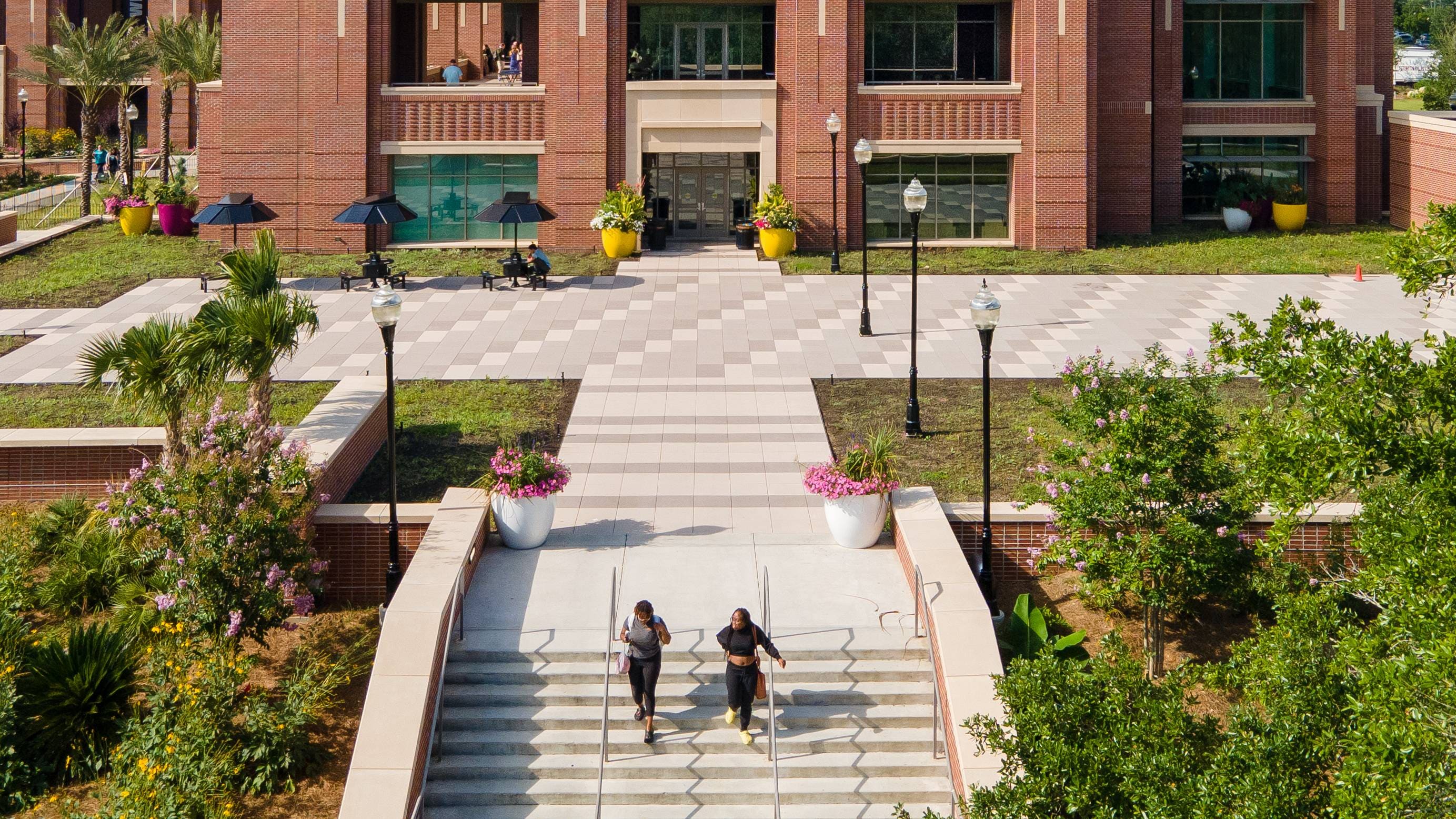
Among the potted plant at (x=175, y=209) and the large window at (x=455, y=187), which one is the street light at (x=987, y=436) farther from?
the potted plant at (x=175, y=209)

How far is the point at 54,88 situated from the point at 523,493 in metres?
56.3

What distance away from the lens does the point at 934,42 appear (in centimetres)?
4231

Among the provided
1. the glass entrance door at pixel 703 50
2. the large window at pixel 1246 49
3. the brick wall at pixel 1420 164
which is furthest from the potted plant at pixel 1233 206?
the glass entrance door at pixel 703 50

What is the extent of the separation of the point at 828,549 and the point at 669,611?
2605mm

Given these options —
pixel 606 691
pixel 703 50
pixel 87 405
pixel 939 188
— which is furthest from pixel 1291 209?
pixel 606 691

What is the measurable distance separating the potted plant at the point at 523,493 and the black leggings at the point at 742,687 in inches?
171

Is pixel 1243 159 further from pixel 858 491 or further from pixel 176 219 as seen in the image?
pixel 858 491

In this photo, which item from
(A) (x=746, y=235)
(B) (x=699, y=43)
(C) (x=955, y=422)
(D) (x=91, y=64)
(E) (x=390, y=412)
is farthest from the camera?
(D) (x=91, y=64)

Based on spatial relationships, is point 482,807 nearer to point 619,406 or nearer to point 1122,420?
point 1122,420

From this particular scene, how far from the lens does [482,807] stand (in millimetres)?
14297

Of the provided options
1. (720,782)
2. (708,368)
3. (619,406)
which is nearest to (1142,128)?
(708,368)

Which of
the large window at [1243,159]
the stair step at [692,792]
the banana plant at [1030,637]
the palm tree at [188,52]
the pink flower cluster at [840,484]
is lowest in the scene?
the stair step at [692,792]

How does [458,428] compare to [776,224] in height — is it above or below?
below

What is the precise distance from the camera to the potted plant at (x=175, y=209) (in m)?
42.3
